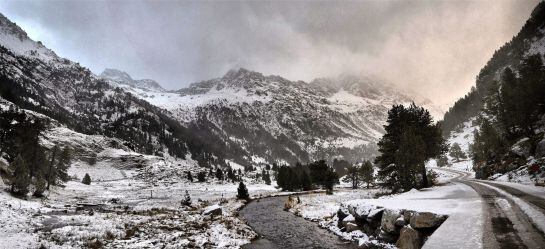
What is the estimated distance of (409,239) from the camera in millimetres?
19391

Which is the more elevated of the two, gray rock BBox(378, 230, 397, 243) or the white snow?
the white snow

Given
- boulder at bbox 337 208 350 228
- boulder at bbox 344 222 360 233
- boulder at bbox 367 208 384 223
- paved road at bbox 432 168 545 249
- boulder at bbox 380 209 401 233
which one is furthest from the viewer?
boulder at bbox 337 208 350 228

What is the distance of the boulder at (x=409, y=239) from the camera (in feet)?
62.3

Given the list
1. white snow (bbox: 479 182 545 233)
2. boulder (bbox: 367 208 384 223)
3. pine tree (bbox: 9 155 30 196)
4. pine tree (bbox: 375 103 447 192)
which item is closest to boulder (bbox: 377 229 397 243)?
boulder (bbox: 367 208 384 223)

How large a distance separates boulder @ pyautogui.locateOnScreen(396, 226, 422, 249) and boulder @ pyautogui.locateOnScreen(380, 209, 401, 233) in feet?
6.38

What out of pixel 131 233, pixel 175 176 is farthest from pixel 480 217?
pixel 175 176

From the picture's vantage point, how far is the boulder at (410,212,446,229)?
18750 mm

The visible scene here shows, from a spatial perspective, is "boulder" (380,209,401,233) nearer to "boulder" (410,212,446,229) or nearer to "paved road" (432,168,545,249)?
"boulder" (410,212,446,229)

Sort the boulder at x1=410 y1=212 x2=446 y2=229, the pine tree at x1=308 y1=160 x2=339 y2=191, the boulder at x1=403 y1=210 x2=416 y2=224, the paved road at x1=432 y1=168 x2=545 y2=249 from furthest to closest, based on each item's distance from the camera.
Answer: the pine tree at x1=308 y1=160 x2=339 y2=191 < the boulder at x1=403 y1=210 x2=416 y2=224 < the boulder at x1=410 y1=212 x2=446 y2=229 < the paved road at x1=432 y1=168 x2=545 y2=249

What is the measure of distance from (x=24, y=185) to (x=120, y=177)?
158 m

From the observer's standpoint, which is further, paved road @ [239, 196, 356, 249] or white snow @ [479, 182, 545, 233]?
paved road @ [239, 196, 356, 249]

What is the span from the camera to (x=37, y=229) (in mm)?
27844

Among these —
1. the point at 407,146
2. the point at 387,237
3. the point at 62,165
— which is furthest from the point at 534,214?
the point at 62,165

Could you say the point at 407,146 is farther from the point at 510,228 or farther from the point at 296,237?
the point at 510,228
